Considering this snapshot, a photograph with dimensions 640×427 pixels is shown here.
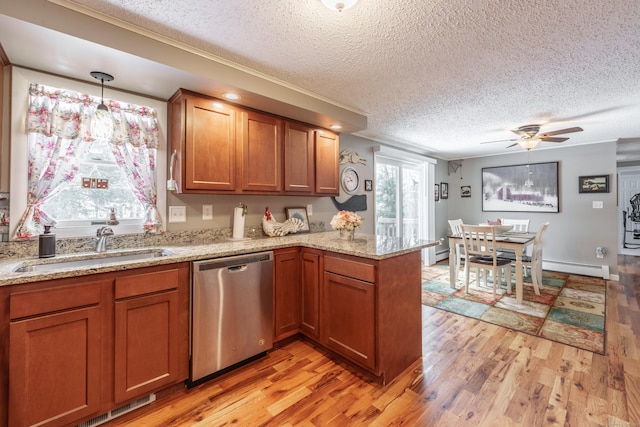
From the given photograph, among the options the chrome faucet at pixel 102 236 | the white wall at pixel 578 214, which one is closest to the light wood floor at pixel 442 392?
the chrome faucet at pixel 102 236

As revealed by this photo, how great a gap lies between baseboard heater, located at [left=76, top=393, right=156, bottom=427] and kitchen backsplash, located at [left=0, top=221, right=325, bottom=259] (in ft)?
3.39

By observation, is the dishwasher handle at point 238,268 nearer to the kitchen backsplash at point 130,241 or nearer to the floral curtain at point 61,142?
the kitchen backsplash at point 130,241

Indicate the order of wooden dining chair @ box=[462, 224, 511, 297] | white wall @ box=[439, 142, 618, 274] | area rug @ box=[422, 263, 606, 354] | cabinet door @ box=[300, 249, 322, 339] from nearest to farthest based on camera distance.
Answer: cabinet door @ box=[300, 249, 322, 339], area rug @ box=[422, 263, 606, 354], wooden dining chair @ box=[462, 224, 511, 297], white wall @ box=[439, 142, 618, 274]

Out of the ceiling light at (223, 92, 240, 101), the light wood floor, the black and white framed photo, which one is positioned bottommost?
the light wood floor

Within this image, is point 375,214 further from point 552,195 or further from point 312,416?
point 552,195

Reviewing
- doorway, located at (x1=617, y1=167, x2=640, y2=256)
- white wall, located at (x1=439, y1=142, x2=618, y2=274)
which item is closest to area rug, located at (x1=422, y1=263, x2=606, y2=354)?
white wall, located at (x1=439, y1=142, x2=618, y2=274)

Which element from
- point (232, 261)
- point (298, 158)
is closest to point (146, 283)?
point (232, 261)

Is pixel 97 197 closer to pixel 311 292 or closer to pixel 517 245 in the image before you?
pixel 311 292

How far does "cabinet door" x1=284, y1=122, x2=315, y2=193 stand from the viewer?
2.73m

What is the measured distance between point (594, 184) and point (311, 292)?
5171 mm

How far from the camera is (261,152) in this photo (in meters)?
2.54

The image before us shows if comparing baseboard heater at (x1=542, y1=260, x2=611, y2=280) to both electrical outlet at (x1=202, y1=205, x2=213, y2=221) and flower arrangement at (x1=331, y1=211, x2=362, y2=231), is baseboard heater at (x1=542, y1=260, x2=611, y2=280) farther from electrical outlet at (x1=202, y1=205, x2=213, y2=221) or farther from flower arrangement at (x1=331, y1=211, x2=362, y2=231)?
electrical outlet at (x1=202, y1=205, x2=213, y2=221)

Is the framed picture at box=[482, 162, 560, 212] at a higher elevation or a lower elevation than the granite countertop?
higher

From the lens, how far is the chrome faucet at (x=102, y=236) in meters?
1.90
